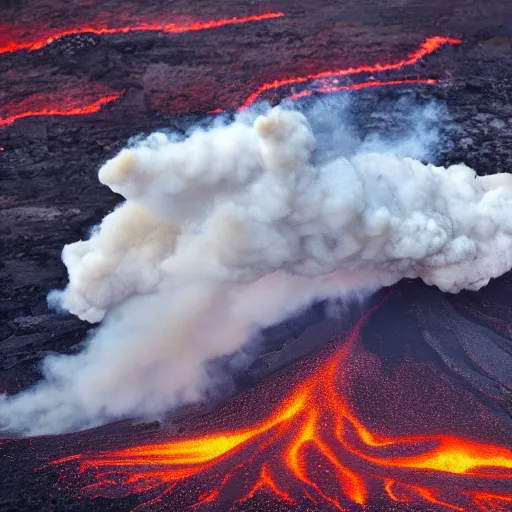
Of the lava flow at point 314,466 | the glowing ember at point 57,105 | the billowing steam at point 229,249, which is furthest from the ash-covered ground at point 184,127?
the lava flow at point 314,466

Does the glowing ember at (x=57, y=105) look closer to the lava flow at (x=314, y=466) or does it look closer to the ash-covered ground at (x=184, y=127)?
the ash-covered ground at (x=184, y=127)

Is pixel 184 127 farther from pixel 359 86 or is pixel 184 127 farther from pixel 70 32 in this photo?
pixel 359 86

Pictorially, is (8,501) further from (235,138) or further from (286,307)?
(235,138)

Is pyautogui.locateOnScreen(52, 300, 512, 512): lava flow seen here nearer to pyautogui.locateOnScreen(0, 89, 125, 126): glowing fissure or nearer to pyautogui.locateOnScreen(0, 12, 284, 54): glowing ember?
pyautogui.locateOnScreen(0, 89, 125, 126): glowing fissure

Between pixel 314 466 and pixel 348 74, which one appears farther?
pixel 348 74

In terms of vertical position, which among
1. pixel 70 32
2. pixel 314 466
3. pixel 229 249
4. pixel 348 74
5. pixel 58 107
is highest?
pixel 70 32

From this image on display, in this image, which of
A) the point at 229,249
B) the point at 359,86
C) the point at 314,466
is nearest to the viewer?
the point at 314,466

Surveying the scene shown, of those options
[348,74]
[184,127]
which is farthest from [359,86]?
[184,127]
